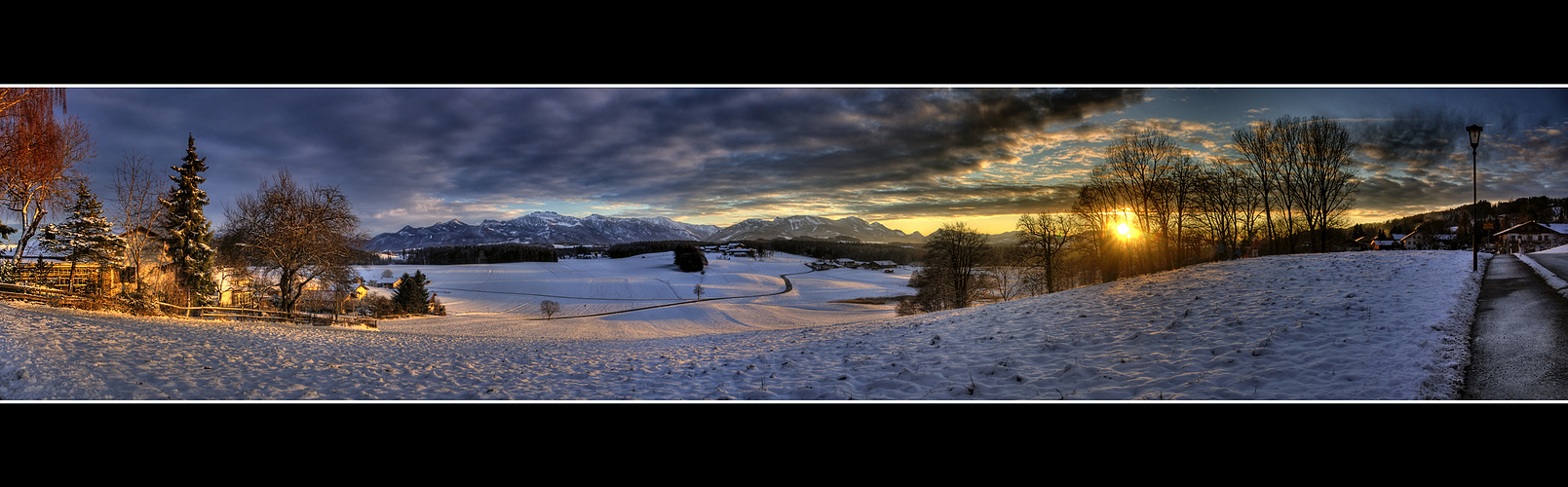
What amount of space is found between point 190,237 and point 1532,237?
30.5 meters

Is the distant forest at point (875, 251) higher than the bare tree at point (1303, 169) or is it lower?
lower

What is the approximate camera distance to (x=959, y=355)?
6441 mm

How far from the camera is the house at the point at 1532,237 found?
5480mm

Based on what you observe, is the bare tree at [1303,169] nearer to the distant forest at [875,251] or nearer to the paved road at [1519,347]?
the paved road at [1519,347]

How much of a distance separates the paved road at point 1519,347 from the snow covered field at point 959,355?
143mm

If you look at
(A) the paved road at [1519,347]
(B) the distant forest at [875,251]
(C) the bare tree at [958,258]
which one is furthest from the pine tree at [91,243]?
(C) the bare tree at [958,258]

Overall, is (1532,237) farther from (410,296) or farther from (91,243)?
(410,296)

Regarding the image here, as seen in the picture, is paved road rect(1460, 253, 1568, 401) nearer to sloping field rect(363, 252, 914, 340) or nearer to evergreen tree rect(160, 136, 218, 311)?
sloping field rect(363, 252, 914, 340)

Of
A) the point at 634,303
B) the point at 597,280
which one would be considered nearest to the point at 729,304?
the point at 634,303

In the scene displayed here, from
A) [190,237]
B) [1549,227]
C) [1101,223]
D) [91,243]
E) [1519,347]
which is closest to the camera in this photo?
[1519,347]

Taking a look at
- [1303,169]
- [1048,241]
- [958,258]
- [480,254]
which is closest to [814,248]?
[958,258]

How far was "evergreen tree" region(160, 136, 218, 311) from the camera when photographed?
15359 millimetres

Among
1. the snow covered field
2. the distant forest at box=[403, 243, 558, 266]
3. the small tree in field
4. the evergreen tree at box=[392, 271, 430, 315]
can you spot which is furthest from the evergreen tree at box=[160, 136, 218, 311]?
the small tree in field

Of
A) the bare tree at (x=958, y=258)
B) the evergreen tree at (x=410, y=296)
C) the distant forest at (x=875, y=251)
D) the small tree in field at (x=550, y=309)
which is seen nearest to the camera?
the bare tree at (x=958, y=258)
